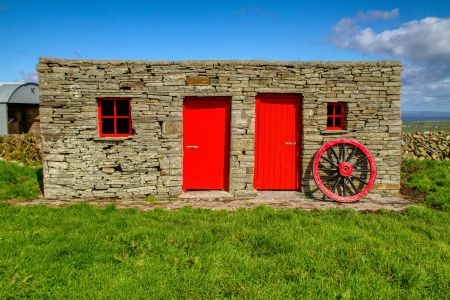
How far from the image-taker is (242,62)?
8586 mm

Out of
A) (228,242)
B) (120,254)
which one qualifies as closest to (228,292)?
(228,242)

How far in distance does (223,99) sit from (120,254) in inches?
197

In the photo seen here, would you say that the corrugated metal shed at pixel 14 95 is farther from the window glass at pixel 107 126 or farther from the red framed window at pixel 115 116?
the red framed window at pixel 115 116

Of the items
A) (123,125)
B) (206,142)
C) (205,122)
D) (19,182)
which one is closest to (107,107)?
(123,125)

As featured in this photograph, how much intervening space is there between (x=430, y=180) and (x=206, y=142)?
23.0 ft

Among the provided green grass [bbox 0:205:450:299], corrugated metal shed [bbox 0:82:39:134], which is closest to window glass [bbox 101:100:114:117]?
green grass [bbox 0:205:450:299]

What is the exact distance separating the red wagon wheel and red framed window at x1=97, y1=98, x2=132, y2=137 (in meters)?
5.12

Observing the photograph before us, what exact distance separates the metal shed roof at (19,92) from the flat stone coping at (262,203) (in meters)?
12.6

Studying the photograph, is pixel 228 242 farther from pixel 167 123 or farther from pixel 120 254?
pixel 167 123

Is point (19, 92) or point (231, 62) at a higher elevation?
point (19, 92)

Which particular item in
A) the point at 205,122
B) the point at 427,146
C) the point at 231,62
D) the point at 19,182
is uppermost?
the point at 231,62

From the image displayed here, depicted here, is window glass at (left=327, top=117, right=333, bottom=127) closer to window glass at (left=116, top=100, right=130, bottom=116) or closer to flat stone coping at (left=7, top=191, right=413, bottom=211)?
flat stone coping at (left=7, top=191, right=413, bottom=211)

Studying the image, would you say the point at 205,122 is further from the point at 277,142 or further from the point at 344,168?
the point at 344,168

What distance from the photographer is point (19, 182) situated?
31.5ft
